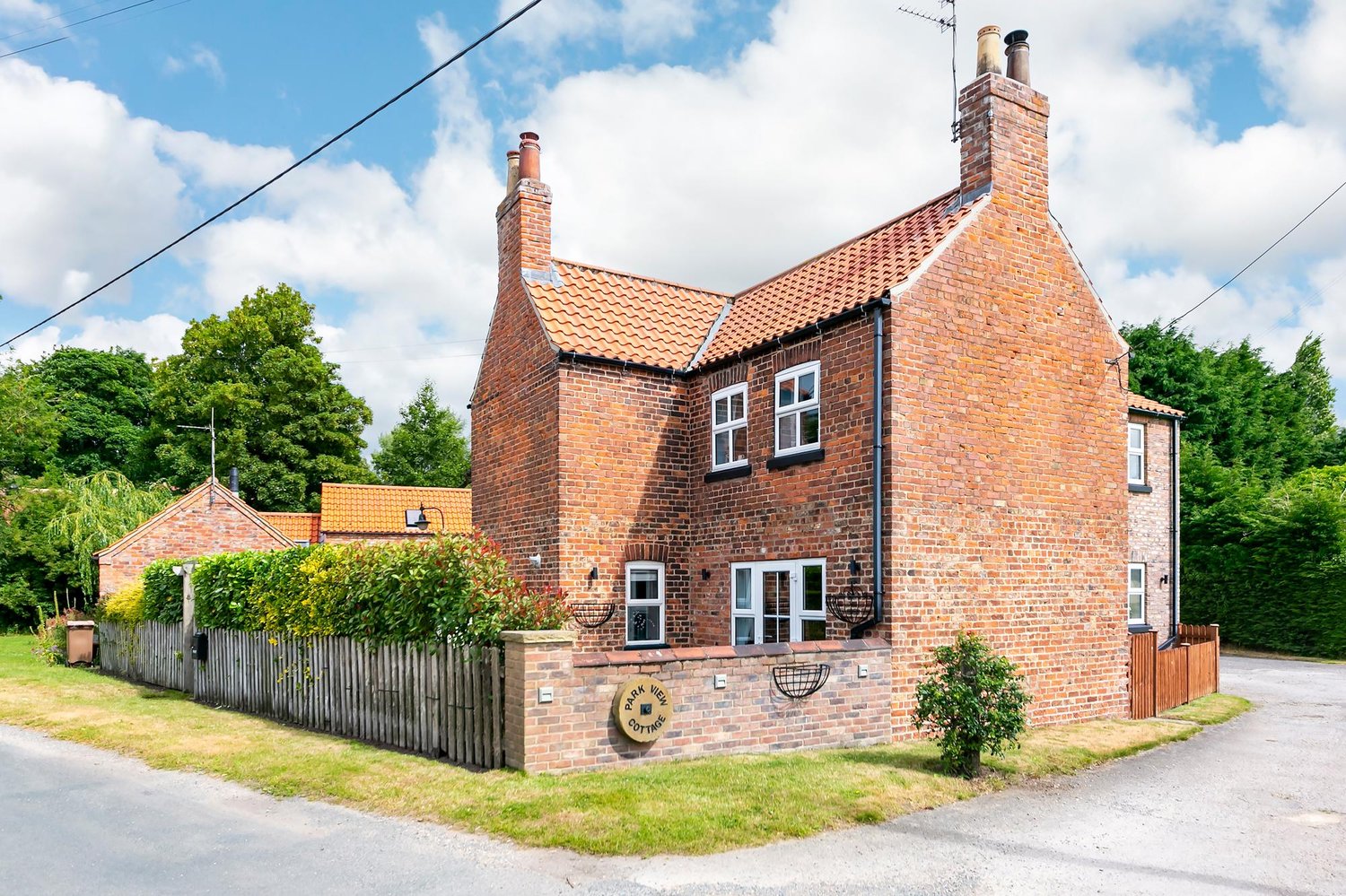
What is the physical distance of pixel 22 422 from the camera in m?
37.8

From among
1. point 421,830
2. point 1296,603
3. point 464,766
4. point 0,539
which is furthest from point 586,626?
point 0,539

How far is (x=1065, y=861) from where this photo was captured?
7.46 metres

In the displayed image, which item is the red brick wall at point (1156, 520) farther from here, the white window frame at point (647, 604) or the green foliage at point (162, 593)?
the green foliage at point (162, 593)

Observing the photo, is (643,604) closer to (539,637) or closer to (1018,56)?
(539,637)

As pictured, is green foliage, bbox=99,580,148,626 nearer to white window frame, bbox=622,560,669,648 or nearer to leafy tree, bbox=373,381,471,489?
white window frame, bbox=622,560,669,648

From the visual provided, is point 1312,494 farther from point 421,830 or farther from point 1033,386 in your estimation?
point 421,830

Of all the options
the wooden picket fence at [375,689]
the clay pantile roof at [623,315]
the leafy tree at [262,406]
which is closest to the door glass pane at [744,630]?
the clay pantile roof at [623,315]

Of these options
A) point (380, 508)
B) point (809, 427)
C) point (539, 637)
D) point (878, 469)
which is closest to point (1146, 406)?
point (809, 427)

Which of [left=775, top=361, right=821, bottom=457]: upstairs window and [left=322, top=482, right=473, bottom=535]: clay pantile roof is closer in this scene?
[left=775, top=361, right=821, bottom=457]: upstairs window

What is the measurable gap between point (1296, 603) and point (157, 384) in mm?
48720

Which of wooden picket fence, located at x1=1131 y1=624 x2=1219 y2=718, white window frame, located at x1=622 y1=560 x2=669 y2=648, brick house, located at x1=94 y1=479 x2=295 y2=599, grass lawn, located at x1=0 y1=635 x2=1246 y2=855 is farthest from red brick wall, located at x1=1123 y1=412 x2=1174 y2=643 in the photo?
brick house, located at x1=94 y1=479 x2=295 y2=599

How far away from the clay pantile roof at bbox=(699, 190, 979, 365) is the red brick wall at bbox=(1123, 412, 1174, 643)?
12.4 meters

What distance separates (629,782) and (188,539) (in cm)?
2013

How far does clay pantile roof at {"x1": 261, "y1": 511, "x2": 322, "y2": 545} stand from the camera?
3662 cm
